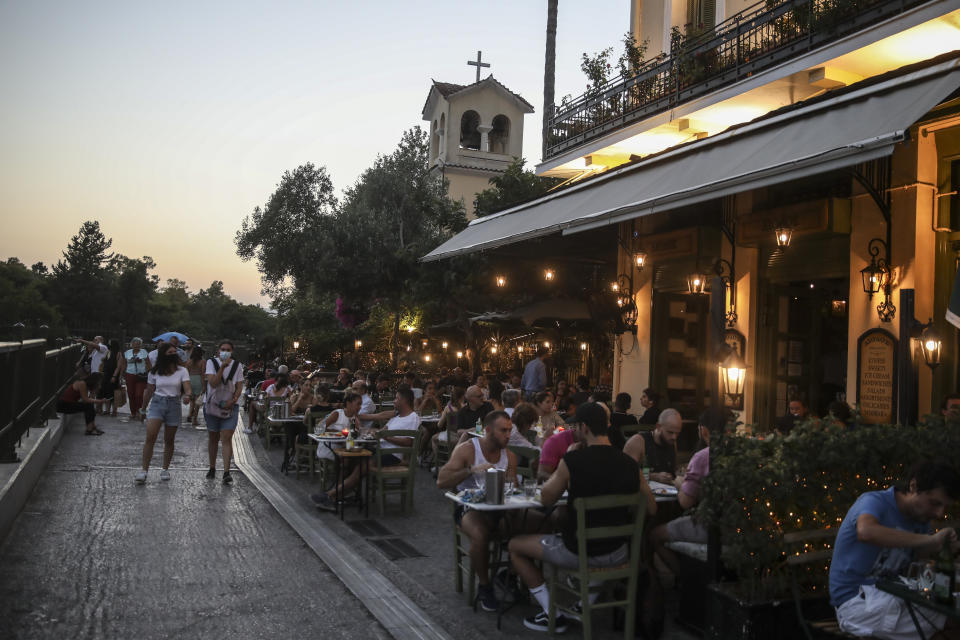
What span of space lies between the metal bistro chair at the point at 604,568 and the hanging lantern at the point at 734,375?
16.4ft

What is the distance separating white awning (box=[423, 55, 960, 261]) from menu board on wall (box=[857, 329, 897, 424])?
2675 mm

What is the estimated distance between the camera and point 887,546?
400 centimetres

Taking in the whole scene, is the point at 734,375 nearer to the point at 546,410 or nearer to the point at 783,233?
the point at 783,233

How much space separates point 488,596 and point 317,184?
117 feet

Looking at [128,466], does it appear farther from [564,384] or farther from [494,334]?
[494,334]

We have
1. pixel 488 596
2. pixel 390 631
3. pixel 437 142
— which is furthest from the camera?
pixel 437 142

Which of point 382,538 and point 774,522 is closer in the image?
point 774,522

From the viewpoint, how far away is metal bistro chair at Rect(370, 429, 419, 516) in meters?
8.82

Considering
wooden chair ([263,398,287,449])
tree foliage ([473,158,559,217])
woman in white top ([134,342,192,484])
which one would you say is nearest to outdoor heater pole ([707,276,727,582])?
woman in white top ([134,342,192,484])

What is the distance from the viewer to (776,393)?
11.4 m

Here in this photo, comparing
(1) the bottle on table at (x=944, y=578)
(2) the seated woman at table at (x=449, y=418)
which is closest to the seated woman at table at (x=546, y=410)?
(2) the seated woman at table at (x=449, y=418)

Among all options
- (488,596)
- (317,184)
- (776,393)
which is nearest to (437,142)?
(317,184)

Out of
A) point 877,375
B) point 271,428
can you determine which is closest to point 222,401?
point 271,428

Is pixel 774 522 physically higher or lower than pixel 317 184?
lower
